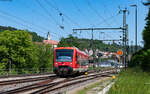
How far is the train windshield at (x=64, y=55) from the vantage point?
1123 inches

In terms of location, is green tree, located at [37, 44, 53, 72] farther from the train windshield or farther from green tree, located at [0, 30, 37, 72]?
the train windshield

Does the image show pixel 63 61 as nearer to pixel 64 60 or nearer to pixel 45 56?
pixel 64 60

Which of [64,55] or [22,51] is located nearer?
[64,55]

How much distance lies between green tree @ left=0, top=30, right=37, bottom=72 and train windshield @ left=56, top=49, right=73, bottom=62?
3482cm

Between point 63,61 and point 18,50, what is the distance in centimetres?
3749

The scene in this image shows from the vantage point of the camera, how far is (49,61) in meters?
66.8

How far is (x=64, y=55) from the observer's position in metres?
28.6

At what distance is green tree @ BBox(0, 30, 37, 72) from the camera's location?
204 feet

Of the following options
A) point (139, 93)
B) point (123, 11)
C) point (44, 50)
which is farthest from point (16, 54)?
point (139, 93)

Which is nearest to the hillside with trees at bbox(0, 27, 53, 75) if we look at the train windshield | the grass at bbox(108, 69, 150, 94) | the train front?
the train front

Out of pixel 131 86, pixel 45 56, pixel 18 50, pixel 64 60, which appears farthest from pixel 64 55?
pixel 45 56

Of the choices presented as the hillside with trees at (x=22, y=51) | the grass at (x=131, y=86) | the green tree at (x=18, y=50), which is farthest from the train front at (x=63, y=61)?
the green tree at (x=18, y=50)

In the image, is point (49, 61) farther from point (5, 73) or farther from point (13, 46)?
point (5, 73)

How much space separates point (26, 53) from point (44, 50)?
Result: 474 cm
